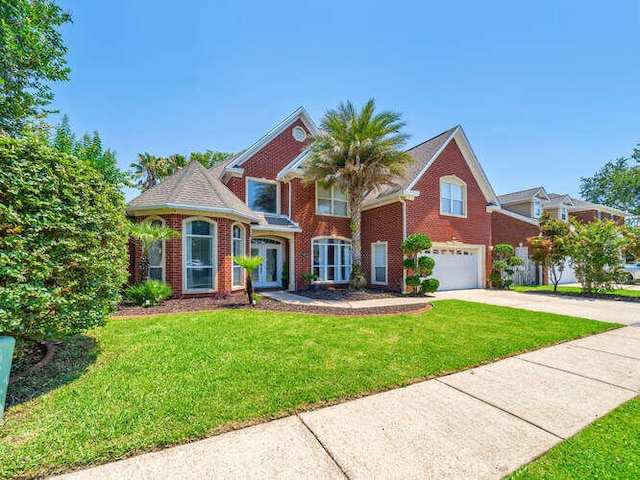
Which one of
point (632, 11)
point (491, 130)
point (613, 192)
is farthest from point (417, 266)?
point (613, 192)

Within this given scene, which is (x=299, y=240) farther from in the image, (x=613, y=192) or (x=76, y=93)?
(x=613, y=192)

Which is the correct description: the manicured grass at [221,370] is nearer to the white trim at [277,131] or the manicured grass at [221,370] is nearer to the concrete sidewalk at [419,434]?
the concrete sidewalk at [419,434]

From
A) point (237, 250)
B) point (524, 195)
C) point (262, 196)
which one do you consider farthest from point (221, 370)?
point (524, 195)

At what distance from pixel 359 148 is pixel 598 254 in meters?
12.7

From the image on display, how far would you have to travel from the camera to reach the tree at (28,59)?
10484mm

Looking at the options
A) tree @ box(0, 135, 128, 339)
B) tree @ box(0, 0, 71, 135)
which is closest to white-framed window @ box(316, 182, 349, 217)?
tree @ box(0, 135, 128, 339)

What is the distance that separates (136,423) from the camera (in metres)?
2.84

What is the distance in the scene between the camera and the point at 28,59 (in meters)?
11.2

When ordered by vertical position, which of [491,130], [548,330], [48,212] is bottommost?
[548,330]

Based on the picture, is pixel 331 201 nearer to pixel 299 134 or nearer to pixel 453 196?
pixel 299 134

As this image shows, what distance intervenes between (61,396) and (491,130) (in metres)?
18.7

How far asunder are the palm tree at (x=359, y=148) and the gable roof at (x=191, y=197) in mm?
4340

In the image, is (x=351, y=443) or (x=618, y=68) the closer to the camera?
(x=351, y=443)

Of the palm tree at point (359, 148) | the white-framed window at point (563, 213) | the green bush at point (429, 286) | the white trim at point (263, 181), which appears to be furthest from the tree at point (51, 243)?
the white-framed window at point (563, 213)
